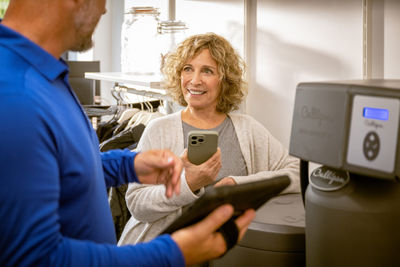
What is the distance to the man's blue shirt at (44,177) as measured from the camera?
1.99ft

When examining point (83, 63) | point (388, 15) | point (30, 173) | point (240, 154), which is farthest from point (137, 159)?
point (83, 63)

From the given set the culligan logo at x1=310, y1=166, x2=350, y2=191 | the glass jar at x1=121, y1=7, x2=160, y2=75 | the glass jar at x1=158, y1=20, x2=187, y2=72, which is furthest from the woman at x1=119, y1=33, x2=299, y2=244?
the culligan logo at x1=310, y1=166, x2=350, y2=191

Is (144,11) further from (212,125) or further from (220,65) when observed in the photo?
(212,125)

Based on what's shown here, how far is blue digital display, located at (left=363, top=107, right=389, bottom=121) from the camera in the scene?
680 millimetres

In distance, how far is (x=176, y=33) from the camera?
2.13m

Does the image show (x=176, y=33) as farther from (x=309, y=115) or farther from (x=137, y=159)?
(x=309, y=115)

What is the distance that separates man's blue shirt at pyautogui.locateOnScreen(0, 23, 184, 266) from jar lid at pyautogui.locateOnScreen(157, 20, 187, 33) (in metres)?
1.33

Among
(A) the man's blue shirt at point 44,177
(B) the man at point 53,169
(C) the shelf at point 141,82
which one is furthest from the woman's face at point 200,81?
(A) the man's blue shirt at point 44,177

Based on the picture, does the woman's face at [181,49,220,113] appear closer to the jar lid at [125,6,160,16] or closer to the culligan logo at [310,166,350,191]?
the jar lid at [125,6,160,16]

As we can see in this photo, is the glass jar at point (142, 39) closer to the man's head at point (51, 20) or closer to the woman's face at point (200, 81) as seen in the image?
the woman's face at point (200, 81)

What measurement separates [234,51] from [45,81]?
1.22 meters

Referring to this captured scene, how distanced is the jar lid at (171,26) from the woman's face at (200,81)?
1.09 feet

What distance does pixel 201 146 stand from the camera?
4.85 feet

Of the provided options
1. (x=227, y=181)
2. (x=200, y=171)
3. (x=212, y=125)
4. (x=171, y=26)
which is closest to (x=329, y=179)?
(x=200, y=171)
